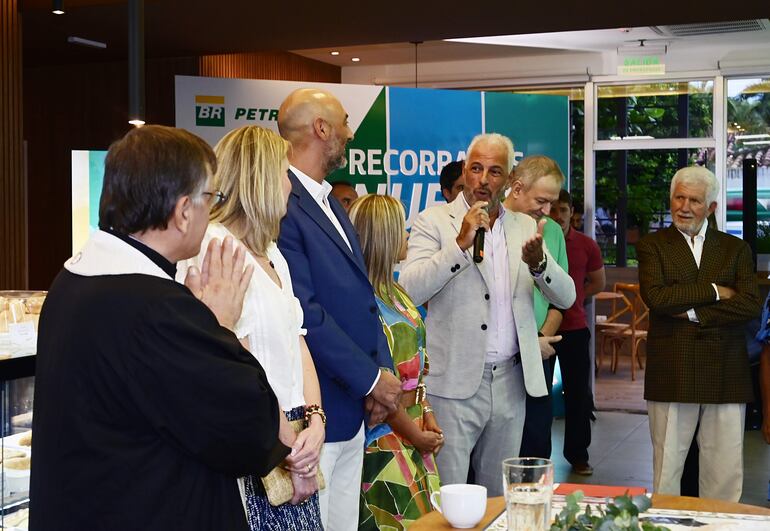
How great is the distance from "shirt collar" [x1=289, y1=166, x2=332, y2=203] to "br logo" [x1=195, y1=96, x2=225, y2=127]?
4.12 m

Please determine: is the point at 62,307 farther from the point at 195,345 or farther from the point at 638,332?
the point at 638,332

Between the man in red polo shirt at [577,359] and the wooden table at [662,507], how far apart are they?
397 centimetres

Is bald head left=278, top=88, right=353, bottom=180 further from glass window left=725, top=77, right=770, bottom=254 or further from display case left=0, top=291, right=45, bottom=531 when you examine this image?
glass window left=725, top=77, right=770, bottom=254

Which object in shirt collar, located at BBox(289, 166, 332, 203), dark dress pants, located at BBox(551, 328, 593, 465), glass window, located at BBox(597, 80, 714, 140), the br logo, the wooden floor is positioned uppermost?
glass window, located at BBox(597, 80, 714, 140)

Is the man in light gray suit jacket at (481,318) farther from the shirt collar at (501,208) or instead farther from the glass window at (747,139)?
the glass window at (747,139)

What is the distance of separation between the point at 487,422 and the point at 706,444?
1.28 metres

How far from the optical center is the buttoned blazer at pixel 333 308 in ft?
8.96

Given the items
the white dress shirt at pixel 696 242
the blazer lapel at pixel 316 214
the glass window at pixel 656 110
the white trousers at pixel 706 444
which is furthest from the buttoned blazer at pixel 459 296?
the glass window at pixel 656 110

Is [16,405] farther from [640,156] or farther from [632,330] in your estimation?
[640,156]

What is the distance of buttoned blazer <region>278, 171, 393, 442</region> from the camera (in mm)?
2732

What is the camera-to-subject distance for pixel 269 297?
2314 millimetres

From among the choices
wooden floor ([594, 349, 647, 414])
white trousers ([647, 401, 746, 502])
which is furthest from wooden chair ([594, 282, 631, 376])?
white trousers ([647, 401, 746, 502])

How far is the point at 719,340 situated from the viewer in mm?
4270

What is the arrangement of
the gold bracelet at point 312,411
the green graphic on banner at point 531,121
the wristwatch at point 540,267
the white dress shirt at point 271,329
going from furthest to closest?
the green graphic on banner at point 531,121 → the wristwatch at point 540,267 → the gold bracelet at point 312,411 → the white dress shirt at point 271,329
